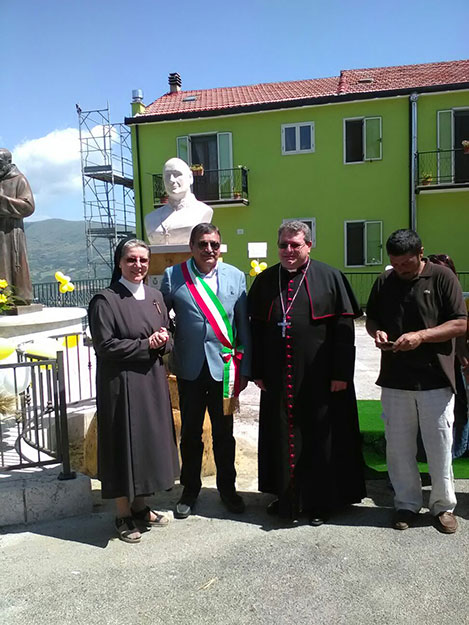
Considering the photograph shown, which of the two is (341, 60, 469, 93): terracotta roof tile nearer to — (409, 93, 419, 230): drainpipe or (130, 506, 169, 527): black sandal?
(409, 93, 419, 230): drainpipe

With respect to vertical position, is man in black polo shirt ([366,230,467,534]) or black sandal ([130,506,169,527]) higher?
man in black polo shirt ([366,230,467,534])

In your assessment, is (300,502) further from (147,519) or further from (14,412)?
(14,412)

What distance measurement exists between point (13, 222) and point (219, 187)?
12464 mm

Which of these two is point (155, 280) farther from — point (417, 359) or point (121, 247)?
point (417, 359)

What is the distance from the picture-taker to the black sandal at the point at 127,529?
11.3 ft

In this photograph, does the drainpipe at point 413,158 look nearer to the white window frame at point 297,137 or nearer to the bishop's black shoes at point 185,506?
the white window frame at point 297,137

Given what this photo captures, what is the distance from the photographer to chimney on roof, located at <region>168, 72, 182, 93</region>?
22552 millimetres

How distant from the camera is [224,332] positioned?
146 inches

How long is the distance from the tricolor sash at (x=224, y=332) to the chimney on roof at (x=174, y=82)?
69.0 ft

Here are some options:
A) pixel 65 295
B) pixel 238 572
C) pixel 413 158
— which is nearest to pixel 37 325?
pixel 238 572

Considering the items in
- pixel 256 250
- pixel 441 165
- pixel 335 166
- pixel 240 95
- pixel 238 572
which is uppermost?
pixel 240 95

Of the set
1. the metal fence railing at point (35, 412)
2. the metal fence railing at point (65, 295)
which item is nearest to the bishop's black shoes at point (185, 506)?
the metal fence railing at point (35, 412)

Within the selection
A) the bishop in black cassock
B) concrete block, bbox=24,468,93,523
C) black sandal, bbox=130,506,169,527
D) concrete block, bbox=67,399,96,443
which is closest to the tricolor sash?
the bishop in black cassock

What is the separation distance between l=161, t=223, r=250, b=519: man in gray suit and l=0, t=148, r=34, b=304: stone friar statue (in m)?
4.50
